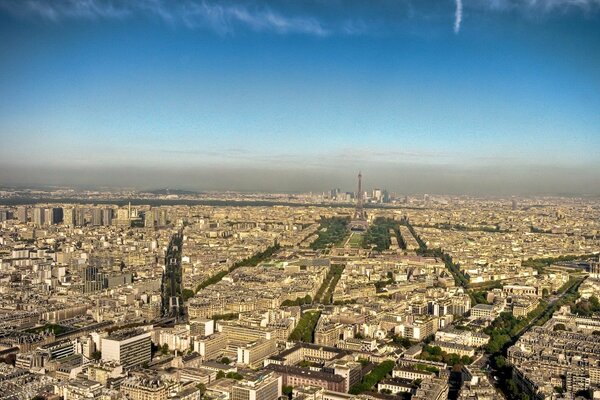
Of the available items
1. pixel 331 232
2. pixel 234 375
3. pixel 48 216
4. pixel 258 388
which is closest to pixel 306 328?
pixel 234 375

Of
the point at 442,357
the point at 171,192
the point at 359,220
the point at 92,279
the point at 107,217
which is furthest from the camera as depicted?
the point at 171,192

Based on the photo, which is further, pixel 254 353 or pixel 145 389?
pixel 254 353

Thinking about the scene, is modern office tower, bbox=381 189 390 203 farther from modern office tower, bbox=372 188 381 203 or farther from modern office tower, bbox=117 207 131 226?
modern office tower, bbox=117 207 131 226

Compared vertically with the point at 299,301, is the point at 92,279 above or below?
above

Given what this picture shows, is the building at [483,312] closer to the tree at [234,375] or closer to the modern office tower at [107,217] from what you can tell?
the tree at [234,375]

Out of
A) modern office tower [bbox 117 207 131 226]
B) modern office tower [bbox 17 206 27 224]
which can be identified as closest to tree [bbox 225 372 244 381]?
modern office tower [bbox 17 206 27 224]

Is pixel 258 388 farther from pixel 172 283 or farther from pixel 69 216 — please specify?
pixel 69 216

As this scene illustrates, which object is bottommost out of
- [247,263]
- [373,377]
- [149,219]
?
[373,377]
